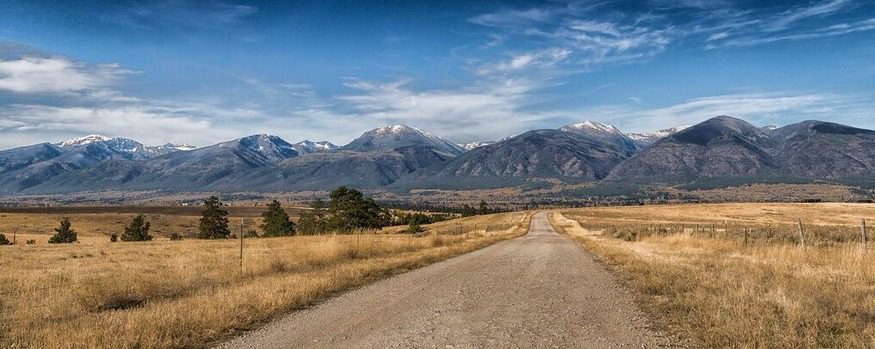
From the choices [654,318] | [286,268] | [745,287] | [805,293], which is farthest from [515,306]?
[286,268]

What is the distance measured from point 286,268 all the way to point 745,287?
14001 millimetres

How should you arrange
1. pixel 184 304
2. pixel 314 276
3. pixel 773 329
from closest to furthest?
pixel 773 329 < pixel 184 304 < pixel 314 276

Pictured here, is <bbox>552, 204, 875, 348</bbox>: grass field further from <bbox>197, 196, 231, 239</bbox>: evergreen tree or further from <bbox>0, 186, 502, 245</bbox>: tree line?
<bbox>197, 196, 231, 239</bbox>: evergreen tree

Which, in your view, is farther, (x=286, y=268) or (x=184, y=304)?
(x=286, y=268)

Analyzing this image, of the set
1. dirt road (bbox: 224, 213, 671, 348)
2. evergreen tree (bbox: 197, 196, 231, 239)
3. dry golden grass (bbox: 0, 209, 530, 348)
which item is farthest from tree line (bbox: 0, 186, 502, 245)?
dirt road (bbox: 224, 213, 671, 348)

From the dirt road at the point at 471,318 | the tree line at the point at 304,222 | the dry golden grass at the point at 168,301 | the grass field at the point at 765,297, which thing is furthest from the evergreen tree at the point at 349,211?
the dirt road at the point at 471,318

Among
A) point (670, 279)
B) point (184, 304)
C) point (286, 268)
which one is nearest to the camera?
point (184, 304)

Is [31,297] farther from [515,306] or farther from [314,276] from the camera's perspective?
[515,306]

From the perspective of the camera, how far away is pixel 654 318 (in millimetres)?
11148

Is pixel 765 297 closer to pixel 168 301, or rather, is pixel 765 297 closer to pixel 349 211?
pixel 168 301

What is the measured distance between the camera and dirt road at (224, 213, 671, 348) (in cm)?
915

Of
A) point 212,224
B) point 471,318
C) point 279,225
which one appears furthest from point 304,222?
point 471,318

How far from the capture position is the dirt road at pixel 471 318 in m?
9.15

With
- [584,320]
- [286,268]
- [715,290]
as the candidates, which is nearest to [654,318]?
[584,320]
